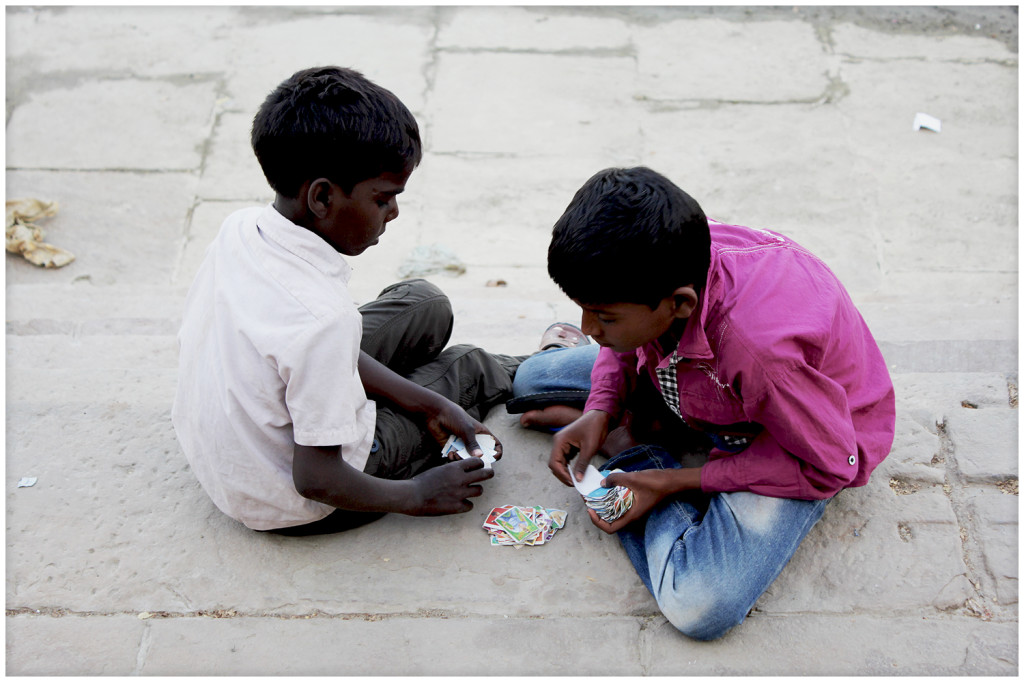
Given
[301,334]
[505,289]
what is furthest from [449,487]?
[505,289]

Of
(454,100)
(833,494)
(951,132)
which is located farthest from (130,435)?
(951,132)

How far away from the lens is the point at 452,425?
7.45 ft

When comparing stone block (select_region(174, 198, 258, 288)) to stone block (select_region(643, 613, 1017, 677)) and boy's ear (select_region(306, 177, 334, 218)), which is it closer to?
boy's ear (select_region(306, 177, 334, 218))

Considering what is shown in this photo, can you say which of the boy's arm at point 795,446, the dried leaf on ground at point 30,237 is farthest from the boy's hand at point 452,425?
the dried leaf on ground at point 30,237

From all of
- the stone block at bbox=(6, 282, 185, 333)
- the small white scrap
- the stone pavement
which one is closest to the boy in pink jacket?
the stone pavement

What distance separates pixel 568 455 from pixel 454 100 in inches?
144

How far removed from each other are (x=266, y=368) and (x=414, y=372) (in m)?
0.64

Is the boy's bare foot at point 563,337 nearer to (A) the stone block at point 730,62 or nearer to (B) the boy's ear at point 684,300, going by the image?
(B) the boy's ear at point 684,300

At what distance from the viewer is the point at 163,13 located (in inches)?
247

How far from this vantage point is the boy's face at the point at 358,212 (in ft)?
6.18

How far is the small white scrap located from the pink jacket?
3504 mm

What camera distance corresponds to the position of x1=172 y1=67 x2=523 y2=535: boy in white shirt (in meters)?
1.79

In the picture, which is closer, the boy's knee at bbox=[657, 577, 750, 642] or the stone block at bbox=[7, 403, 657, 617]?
the boy's knee at bbox=[657, 577, 750, 642]

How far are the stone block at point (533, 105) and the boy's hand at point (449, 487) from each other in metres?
3.22
